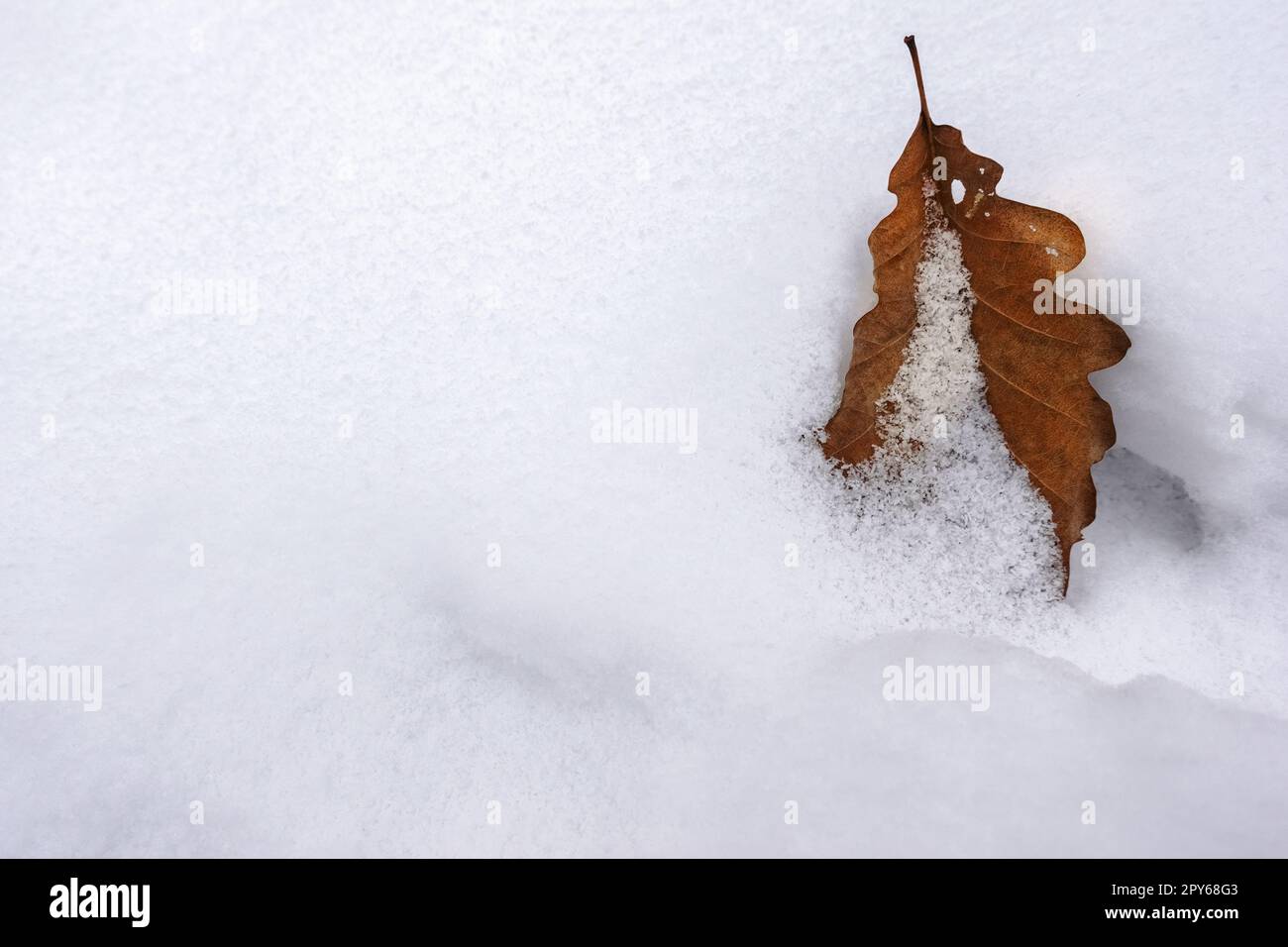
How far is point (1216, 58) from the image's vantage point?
951mm

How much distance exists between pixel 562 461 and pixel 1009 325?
556 mm

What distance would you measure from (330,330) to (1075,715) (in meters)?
1.05

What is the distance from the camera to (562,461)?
1000 mm

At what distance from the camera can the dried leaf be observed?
896 millimetres

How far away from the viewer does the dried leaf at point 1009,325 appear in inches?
35.3

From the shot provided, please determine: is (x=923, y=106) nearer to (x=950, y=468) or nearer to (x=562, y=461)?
(x=950, y=468)

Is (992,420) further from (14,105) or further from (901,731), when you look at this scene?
(14,105)

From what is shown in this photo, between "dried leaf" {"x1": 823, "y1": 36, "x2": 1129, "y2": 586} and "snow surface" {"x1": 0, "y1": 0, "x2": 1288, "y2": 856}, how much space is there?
0.06 metres

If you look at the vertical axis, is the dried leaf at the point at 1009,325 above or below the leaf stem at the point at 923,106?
below

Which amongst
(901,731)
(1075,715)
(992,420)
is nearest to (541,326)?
(992,420)

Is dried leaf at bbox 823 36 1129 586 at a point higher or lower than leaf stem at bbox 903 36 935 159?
lower

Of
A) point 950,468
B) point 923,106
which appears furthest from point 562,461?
point 923,106

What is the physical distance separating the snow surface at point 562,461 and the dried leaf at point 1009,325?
0.19ft

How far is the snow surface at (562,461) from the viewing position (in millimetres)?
971
